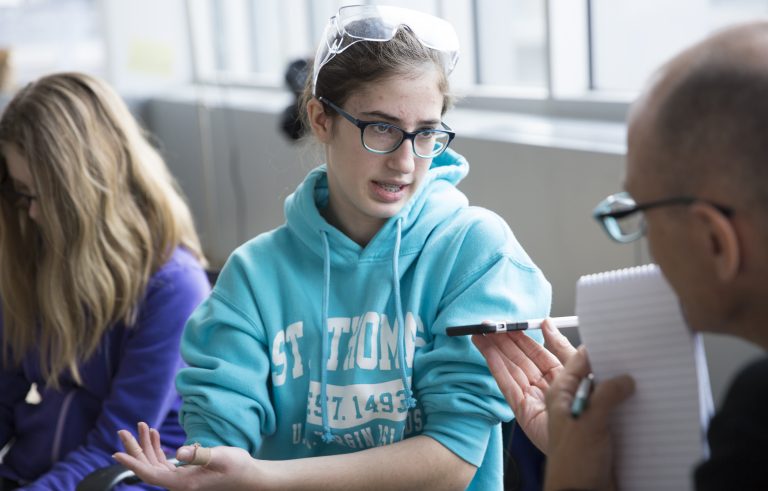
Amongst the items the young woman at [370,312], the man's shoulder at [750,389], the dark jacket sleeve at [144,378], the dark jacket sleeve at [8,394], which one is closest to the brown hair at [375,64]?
the young woman at [370,312]

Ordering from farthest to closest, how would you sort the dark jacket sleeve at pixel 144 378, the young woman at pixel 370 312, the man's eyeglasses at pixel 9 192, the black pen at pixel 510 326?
1. the man's eyeglasses at pixel 9 192
2. the dark jacket sleeve at pixel 144 378
3. the young woman at pixel 370 312
4. the black pen at pixel 510 326

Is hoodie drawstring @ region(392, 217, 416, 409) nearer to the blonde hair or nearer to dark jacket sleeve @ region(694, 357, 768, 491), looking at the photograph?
dark jacket sleeve @ region(694, 357, 768, 491)

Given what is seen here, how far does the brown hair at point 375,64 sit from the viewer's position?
1.56 m

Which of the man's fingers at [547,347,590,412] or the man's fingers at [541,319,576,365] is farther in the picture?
the man's fingers at [541,319,576,365]

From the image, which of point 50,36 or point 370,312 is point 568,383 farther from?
point 50,36

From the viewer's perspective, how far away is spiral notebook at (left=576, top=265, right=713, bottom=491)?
110 cm

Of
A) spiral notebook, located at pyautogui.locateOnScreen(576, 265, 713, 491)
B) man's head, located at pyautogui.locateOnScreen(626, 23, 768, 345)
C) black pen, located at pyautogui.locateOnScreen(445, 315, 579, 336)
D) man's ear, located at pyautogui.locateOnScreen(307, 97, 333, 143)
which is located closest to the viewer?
man's head, located at pyautogui.locateOnScreen(626, 23, 768, 345)

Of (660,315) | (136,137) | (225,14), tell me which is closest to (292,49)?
(225,14)

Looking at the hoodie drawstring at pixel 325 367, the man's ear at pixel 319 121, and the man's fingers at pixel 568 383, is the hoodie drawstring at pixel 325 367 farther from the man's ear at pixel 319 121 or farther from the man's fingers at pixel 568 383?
the man's fingers at pixel 568 383

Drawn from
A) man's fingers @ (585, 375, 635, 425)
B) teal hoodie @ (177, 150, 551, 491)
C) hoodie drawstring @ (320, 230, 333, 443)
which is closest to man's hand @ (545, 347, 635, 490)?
man's fingers @ (585, 375, 635, 425)

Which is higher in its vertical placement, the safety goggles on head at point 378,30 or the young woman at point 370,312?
the safety goggles on head at point 378,30

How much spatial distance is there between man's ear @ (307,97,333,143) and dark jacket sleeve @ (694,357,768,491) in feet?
2.90

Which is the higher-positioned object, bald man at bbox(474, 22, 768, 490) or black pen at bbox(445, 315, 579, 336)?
bald man at bbox(474, 22, 768, 490)

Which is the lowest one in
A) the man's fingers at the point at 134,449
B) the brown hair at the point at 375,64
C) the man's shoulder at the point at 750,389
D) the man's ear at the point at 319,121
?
the man's fingers at the point at 134,449
